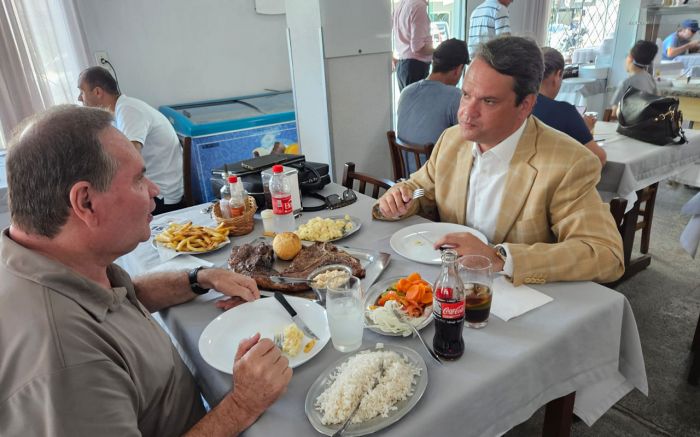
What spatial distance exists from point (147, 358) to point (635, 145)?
2.96 meters

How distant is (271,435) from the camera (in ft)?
2.58

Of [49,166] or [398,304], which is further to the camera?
[398,304]

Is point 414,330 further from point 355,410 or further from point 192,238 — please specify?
point 192,238

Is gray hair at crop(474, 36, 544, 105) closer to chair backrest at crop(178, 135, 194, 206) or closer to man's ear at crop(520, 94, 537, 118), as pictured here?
man's ear at crop(520, 94, 537, 118)

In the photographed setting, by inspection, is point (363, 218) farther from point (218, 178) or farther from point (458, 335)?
point (458, 335)

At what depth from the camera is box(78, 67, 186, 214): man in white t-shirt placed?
272cm

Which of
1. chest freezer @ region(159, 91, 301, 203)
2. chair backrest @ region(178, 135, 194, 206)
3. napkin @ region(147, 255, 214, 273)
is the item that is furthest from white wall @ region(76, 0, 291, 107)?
napkin @ region(147, 255, 214, 273)

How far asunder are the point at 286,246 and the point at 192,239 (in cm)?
39

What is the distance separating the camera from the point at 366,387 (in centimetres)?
83

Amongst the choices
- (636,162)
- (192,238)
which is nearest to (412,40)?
(636,162)

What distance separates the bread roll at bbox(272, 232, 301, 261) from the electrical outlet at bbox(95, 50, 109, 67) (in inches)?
116

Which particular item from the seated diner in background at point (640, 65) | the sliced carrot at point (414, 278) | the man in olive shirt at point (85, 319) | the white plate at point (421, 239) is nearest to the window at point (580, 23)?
the seated diner in background at point (640, 65)

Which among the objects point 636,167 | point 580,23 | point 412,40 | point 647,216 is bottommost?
point 647,216

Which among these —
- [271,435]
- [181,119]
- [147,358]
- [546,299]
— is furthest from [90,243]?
[181,119]
